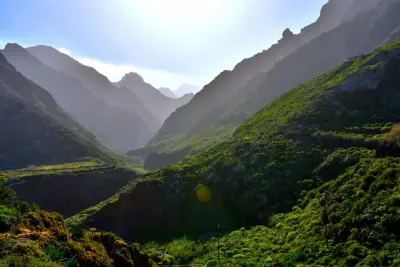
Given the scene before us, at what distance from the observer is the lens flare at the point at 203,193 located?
4034cm

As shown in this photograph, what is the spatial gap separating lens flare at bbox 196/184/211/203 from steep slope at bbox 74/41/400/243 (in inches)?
5.6

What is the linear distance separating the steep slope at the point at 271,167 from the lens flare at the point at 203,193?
14 cm

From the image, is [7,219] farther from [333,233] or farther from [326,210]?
[326,210]

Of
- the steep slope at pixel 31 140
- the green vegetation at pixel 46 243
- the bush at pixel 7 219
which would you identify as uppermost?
the steep slope at pixel 31 140

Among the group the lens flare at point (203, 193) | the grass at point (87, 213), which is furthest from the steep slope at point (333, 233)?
the grass at point (87, 213)

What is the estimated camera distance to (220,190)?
40.9 meters

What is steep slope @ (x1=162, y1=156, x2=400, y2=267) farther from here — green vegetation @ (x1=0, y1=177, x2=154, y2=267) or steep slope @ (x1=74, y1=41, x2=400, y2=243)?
green vegetation @ (x1=0, y1=177, x2=154, y2=267)

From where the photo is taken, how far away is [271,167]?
128ft

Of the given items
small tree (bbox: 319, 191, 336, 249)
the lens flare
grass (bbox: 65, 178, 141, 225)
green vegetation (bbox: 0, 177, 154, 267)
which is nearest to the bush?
green vegetation (bbox: 0, 177, 154, 267)

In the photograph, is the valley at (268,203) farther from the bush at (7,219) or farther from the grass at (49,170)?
the grass at (49,170)

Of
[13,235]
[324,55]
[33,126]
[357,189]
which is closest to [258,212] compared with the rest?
[357,189]

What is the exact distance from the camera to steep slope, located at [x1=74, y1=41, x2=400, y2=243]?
34.6m

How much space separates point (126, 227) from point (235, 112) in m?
139

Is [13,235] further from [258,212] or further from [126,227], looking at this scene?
[126,227]
